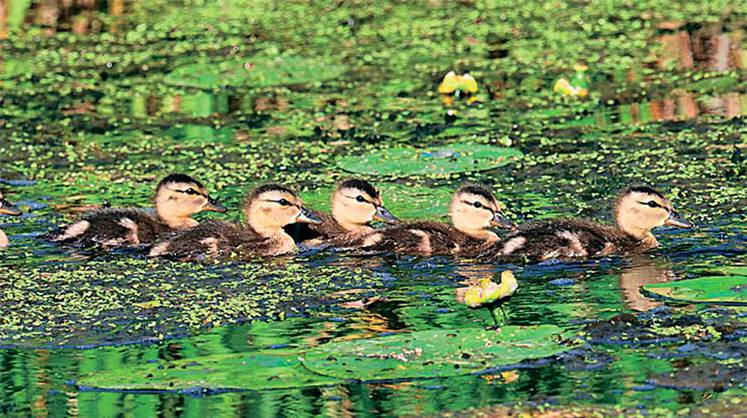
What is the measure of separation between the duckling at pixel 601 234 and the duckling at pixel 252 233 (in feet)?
Result: 3.51

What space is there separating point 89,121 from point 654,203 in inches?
185

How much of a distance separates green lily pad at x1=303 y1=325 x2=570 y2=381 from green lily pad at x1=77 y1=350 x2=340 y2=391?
0.08m

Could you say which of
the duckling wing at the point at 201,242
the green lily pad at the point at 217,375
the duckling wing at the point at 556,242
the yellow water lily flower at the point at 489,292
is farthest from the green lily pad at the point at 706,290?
the duckling wing at the point at 201,242

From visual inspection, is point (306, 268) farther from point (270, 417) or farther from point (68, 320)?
point (270, 417)

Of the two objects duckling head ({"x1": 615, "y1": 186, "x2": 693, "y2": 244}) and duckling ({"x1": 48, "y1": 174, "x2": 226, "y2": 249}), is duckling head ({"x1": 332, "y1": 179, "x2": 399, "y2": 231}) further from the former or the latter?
duckling head ({"x1": 615, "y1": 186, "x2": 693, "y2": 244})

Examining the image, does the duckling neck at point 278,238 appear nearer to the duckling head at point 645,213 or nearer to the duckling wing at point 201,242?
the duckling wing at point 201,242

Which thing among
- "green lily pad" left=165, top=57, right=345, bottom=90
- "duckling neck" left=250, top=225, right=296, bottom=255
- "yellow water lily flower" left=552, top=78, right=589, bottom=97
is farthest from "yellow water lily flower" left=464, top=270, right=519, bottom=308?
"green lily pad" left=165, top=57, right=345, bottom=90

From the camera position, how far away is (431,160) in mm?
9516

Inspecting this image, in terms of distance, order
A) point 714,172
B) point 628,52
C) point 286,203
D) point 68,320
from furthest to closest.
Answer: point 628,52 → point 714,172 → point 286,203 → point 68,320

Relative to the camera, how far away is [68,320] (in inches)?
266

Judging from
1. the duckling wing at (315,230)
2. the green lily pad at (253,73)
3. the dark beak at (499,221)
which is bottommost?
the duckling wing at (315,230)

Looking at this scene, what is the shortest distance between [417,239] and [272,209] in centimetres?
81

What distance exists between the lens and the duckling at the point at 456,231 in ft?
26.1

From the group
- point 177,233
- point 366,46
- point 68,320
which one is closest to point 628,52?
point 366,46
